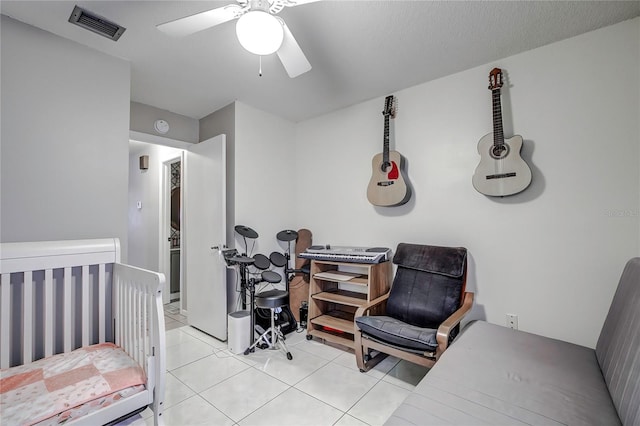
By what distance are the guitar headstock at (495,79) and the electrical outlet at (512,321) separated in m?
1.75

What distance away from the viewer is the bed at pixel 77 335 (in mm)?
1107

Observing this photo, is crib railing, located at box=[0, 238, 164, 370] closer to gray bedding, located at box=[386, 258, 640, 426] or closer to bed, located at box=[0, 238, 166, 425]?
bed, located at box=[0, 238, 166, 425]

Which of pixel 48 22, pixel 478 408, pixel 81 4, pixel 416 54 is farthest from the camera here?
pixel 416 54

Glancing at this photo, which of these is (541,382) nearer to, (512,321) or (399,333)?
(399,333)

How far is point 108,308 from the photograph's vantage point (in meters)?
1.74

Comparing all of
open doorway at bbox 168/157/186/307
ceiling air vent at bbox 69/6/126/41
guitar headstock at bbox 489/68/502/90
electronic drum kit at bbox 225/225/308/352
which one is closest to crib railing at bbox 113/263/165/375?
electronic drum kit at bbox 225/225/308/352

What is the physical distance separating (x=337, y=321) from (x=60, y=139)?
103 inches

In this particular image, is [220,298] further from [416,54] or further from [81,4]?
[416,54]

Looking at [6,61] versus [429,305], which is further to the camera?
[429,305]

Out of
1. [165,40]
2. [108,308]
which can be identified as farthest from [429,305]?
[165,40]

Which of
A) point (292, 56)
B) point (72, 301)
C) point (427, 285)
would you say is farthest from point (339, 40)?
point (72, 301)

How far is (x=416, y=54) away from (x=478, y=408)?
224 centimetres

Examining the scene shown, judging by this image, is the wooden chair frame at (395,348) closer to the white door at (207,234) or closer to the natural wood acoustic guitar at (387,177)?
the natural wood acoustic guitar at (387,177)

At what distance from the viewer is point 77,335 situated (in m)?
1.65
